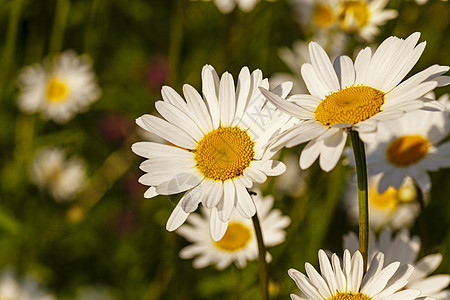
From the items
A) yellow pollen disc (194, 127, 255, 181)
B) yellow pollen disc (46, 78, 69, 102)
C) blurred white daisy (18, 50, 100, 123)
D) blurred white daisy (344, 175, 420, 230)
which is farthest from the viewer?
yellow pollen disc (46, 78, 69, 102)

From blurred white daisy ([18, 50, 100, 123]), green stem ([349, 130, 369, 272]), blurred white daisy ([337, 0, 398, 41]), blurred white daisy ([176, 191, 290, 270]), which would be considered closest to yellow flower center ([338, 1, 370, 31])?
blurred white daisy ([337, 0, 398, 41])

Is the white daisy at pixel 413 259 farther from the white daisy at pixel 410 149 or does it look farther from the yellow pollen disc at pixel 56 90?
the yellow pollen disc at pixel 56 90

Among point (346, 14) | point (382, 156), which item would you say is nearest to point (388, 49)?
point (382, 156)

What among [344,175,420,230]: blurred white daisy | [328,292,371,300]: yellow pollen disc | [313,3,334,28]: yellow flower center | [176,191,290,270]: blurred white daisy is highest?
[313,3,334,28]: yellow flower center

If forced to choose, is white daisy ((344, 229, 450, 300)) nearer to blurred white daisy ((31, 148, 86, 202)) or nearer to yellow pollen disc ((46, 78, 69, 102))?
blurred white daisy ((31, 148, 86, 202))

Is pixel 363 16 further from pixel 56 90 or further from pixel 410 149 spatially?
pixel 56 90

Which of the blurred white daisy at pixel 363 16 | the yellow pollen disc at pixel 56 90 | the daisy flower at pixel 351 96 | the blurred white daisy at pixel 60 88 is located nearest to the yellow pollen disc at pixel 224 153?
the daisy flower at pixel 351 96

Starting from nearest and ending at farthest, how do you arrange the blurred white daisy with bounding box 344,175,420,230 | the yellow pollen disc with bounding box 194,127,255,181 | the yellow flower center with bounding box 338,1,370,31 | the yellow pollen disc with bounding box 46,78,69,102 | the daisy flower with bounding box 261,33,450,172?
the daisy flower with bounding box 261,33,450,172
the yellow pollen disc with bounding box 194,127,255,181
the yellow flower center with bounding box 338,1,370,31
the blurred white daisy with bounding box 344,175,420,230
the yellow pollen disc with bounding box 46,78,69,102

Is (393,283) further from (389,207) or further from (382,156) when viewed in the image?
(389,207)
